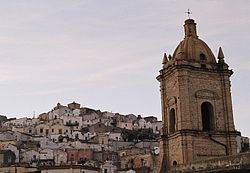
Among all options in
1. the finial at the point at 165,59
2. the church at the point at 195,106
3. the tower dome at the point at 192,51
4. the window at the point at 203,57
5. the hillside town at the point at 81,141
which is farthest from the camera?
the hillside town at the point at 81,141

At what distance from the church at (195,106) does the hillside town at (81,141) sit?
495 inches

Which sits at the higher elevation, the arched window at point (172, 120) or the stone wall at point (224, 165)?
the arched window at point (172, 120)

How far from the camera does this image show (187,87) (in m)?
26.5

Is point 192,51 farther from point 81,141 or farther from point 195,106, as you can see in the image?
point 81,141

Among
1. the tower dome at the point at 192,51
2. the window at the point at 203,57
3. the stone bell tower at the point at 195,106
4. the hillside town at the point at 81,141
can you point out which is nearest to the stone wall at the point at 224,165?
the stone bell tower at the point at 195,106

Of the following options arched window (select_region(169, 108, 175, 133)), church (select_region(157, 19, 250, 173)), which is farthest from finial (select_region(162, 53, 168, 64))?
arched window (select_region(169, 108, 175, 133))

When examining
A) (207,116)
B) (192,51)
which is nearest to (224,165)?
(207,116)

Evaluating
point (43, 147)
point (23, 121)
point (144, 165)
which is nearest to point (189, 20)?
point (144, 165)

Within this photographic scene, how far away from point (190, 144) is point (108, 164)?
30.8m

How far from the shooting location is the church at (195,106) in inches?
1014

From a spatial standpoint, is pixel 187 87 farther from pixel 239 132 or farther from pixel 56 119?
pixel 56 119

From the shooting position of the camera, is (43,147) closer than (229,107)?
No

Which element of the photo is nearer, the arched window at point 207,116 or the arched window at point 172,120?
the arched window at point 207,116

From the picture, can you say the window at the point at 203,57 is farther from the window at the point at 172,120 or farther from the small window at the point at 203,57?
the window at the point at 172,120
